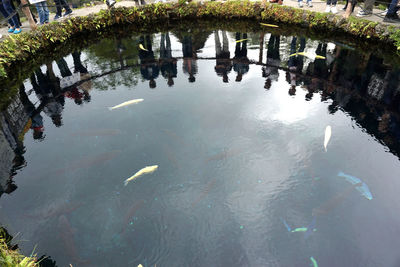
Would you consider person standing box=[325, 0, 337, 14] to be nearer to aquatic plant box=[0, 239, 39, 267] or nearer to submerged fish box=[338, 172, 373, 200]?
submerged fish box=[338, 172, 373, 200]

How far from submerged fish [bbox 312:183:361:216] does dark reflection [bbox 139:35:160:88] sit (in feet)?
Answer: 20.4

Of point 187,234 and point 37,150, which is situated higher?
point 37,150

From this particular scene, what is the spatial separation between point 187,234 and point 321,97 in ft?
19.5

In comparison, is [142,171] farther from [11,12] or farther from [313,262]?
[11,12]

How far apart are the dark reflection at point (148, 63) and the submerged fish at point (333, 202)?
244 inches

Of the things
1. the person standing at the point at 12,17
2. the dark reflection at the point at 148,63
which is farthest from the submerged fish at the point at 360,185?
the person standing at the point at 12,17

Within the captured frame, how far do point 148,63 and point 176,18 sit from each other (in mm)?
5717

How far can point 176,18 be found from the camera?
1462cm

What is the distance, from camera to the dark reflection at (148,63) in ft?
30.7

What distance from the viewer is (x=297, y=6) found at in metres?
13.5

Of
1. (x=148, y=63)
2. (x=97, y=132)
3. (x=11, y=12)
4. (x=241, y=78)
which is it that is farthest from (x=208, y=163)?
(x=11, y=12)

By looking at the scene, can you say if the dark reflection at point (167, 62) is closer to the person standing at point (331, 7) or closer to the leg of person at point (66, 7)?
the leg of person at point (66, 7)

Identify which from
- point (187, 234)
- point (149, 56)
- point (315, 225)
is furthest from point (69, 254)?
point (149, 56)

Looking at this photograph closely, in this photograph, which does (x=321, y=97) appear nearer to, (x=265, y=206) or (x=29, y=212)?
(x=265, y=206)
